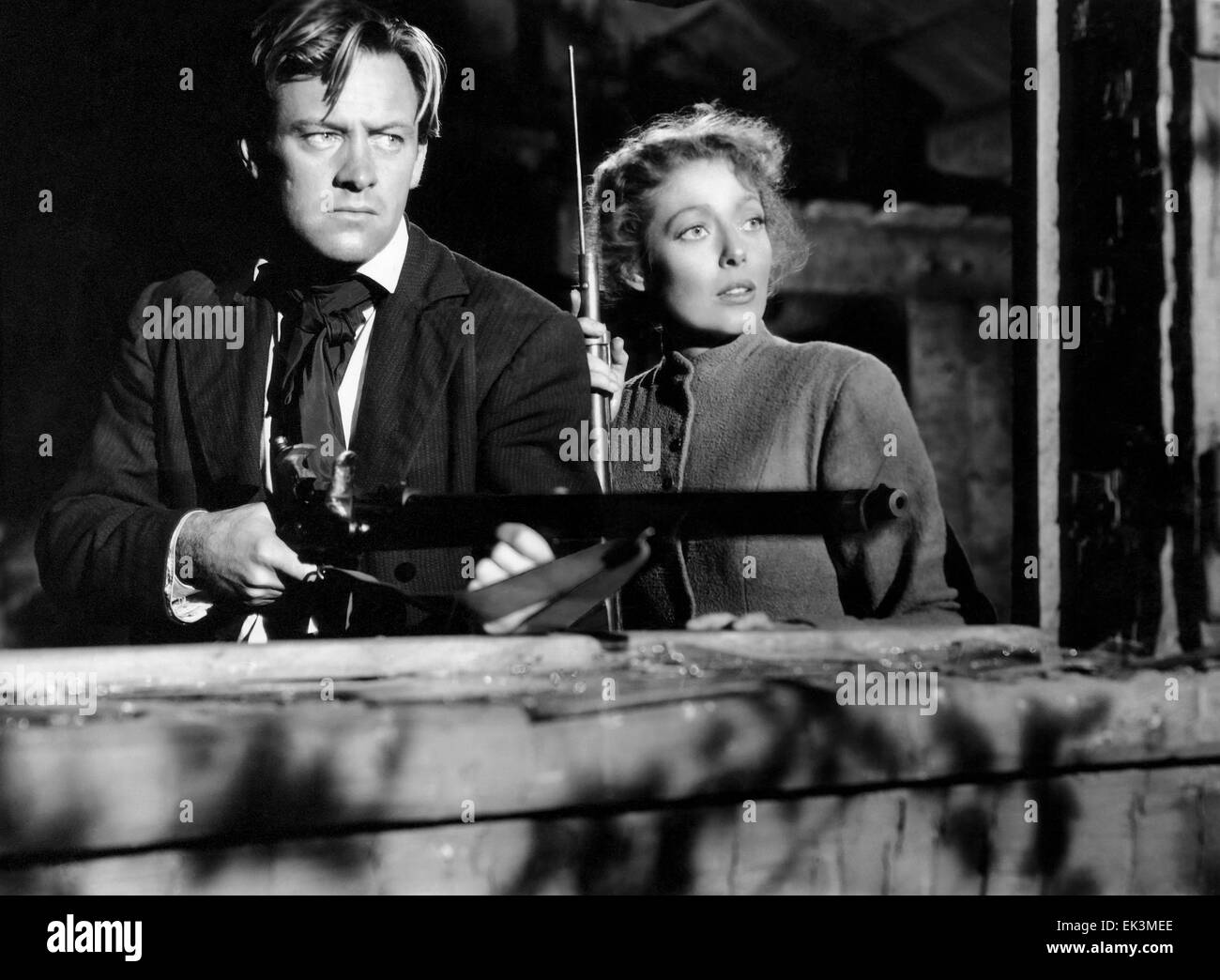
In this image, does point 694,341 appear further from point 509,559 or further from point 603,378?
point 509,559

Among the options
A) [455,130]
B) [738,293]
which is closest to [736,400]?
[738,293]

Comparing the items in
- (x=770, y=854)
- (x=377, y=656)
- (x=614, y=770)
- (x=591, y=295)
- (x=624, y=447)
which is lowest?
(x=770, y=854)

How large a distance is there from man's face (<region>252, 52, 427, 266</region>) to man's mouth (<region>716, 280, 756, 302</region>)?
0.78 meters

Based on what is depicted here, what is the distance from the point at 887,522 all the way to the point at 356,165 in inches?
56.3

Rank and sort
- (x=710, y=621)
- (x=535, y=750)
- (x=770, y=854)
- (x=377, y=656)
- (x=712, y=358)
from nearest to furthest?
(x=535, y=750)
(x=770, y=854)
(x=377, y=656)
(x=710, y=621)
(x=712, y=358)

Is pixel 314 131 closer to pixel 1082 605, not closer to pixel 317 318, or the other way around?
pixel 317 318

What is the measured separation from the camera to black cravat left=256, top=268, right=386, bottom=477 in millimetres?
3012

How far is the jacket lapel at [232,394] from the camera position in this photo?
2.99 m

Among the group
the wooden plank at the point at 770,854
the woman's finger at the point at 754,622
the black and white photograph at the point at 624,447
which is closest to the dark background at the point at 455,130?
the black and white photograph at the point at 624,447

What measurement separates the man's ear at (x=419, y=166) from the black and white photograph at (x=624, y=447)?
0.01 meters

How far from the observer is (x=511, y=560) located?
3037mm

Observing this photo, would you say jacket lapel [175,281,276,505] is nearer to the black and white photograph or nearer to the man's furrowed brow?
the black and white photograph

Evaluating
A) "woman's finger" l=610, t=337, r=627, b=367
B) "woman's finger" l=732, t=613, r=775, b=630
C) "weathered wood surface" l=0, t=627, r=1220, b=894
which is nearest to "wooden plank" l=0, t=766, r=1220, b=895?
"weathered wood surface" l=0, t=627, r=1220, b=894
